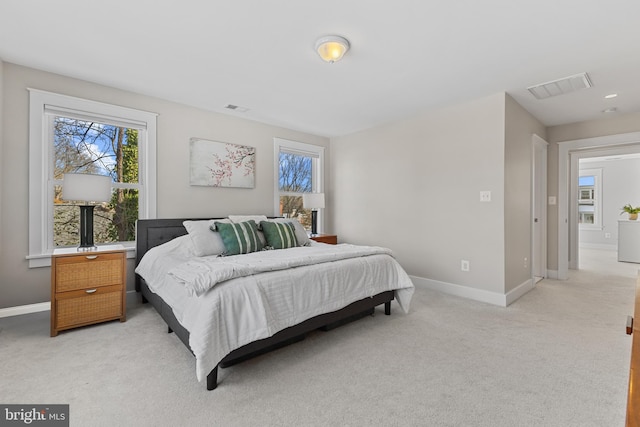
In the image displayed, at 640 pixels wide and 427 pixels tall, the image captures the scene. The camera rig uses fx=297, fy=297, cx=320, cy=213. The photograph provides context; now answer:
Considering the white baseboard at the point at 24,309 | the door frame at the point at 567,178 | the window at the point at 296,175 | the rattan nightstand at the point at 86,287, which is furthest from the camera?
the window at the point at 296,175

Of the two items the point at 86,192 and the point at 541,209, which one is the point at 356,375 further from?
the point at 541,209

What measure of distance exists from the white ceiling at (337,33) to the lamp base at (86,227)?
133cm

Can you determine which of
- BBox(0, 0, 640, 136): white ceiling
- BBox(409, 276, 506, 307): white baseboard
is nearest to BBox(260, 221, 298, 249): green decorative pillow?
BBox(0, 0, 640, 136): white ceiling

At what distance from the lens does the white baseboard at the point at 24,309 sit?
2684mm

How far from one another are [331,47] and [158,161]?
95.4 inches

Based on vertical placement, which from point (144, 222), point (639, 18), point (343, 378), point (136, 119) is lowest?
point (343, 378)

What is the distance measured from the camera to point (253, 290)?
1.93 meters

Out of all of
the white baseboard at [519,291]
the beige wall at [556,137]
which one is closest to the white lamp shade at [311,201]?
the white baseboard at [519,291]

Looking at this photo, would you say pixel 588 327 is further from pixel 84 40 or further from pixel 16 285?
pixel 16 285

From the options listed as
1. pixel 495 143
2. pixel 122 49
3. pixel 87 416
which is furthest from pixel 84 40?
pixel 495 143

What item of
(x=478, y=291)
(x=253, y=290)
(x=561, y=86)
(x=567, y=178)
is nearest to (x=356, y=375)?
(x=253, y=290)

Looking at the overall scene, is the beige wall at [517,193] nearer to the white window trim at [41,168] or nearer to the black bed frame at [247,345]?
the black bed frame at [247,345]

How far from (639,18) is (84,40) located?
157 inches

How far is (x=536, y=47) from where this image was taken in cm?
235
